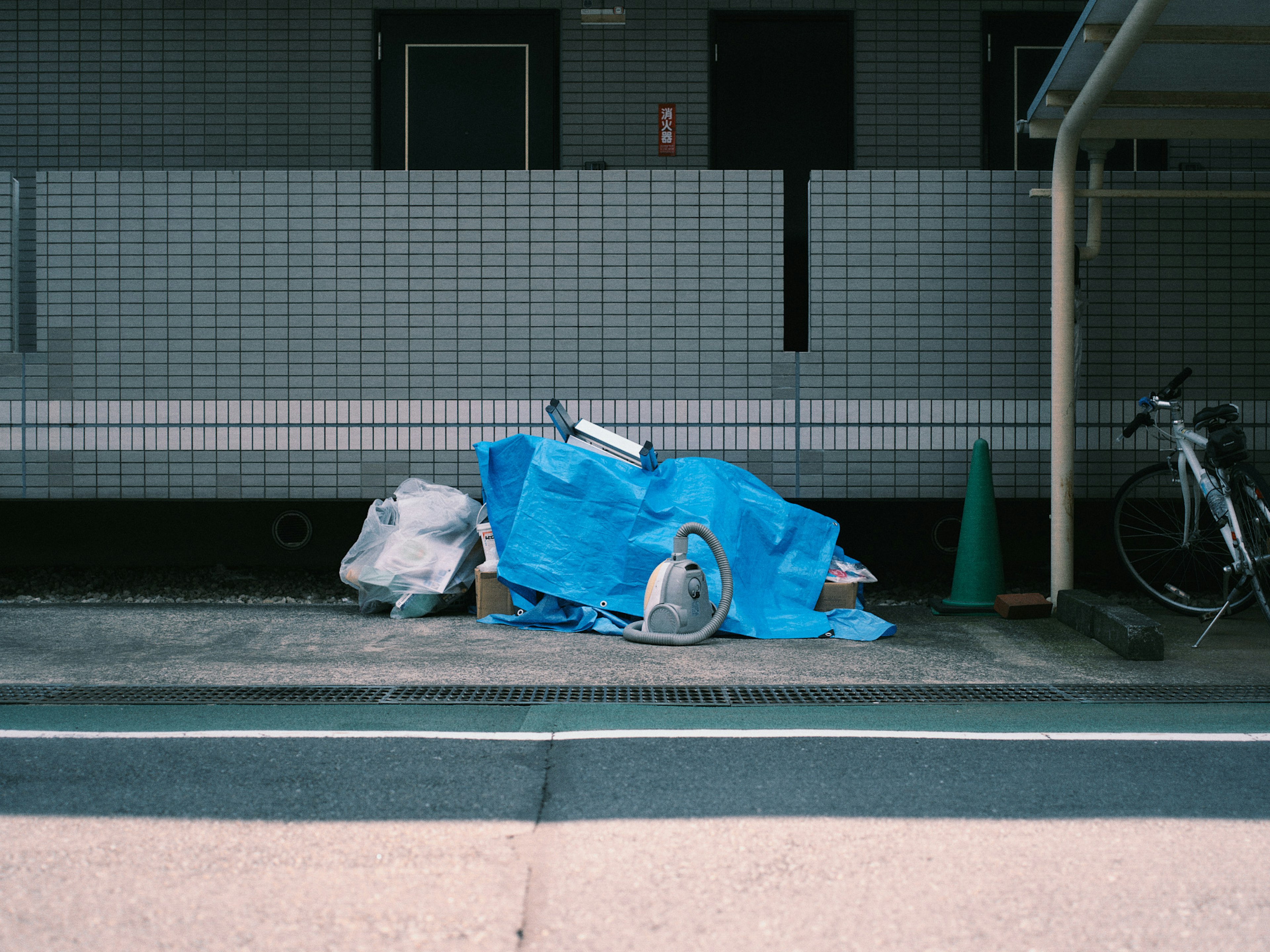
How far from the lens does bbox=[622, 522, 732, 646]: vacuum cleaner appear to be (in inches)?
205

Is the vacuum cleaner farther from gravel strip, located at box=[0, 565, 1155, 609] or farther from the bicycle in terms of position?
the bicycle

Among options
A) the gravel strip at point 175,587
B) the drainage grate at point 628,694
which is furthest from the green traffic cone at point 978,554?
the gravel strip at point 175,587

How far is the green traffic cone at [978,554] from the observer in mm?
6152

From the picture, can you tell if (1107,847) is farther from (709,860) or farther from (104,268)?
(104,268)

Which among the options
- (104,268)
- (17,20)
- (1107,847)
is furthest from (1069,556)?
(17,20)

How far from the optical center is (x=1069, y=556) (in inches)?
238

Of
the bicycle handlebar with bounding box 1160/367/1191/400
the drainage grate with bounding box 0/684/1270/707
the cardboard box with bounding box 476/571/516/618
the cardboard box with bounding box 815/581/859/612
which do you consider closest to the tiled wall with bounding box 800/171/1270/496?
the bicycle handlebar with bounding box 1160/367/1191/400

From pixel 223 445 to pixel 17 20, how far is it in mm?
4164

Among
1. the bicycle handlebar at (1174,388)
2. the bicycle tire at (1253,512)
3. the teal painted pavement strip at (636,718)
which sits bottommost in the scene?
the teal painted pavement strip at (636,718)

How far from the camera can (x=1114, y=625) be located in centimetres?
512

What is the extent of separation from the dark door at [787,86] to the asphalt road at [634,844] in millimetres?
5871

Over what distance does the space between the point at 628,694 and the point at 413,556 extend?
2.29 meters

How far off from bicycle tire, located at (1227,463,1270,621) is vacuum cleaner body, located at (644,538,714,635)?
2.99m

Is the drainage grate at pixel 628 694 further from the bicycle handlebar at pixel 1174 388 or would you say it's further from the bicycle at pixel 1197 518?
the bicycle handlebar at pixel 1174 388
